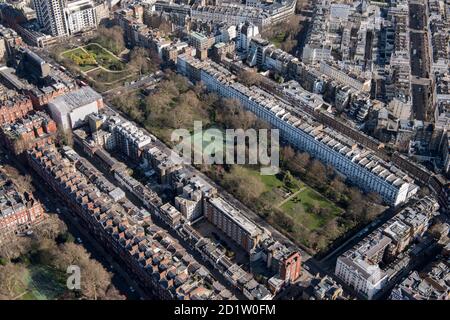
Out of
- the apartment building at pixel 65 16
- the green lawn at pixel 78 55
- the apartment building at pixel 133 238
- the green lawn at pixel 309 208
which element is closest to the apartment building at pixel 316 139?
the green lawn at pixel 309 208

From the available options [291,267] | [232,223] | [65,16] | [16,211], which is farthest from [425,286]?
[65,16]

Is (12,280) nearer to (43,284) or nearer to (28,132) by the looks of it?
(43,284)

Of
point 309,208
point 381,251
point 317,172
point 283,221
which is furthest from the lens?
point 317,172

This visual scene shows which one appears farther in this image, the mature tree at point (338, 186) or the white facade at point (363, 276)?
the mature tree at point (338, 186)

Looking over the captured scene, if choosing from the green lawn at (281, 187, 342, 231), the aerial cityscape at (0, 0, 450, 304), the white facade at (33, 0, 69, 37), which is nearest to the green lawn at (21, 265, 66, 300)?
the aerial cityscape at (0, 0, 450, 304)

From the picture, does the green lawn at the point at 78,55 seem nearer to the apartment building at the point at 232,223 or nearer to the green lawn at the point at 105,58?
the green lawn at the point at 105,58

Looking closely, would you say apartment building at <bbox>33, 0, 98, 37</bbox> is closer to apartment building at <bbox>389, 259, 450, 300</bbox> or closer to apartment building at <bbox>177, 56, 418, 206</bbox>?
apartment building at <bbox>177, 56, 418, 206</bbox>
